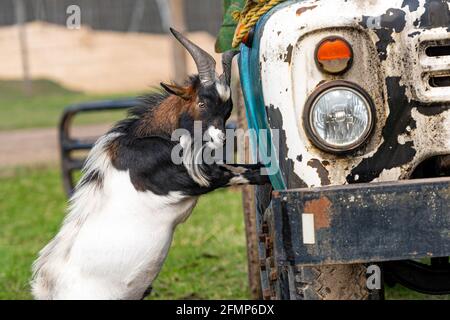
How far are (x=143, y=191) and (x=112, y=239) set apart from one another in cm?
26

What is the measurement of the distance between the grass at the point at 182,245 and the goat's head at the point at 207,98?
2.00 meters

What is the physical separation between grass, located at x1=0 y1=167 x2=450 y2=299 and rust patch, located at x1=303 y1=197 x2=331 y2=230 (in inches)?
103

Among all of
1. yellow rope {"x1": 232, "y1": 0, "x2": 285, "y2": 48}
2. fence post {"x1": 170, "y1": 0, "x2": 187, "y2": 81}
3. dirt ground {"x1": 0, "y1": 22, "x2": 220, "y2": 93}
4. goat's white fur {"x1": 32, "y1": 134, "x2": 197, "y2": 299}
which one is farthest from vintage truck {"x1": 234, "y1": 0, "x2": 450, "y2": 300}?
dirt ground {"x1": 0, "y1": 22, "x2": 220, "y2": 93}

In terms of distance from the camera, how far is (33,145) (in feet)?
53.1

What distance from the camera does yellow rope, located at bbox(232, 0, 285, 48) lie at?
4.17m

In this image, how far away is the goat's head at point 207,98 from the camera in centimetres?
439

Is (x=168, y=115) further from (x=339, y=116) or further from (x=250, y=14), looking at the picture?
(x=339, y=116)

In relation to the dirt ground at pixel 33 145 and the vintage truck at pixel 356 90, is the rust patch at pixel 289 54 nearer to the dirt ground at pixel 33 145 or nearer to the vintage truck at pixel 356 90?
the vintage truck at pixel 356 90

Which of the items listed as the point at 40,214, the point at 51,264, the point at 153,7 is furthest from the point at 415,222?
the point at 153,7

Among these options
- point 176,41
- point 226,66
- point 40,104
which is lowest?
point 40,104

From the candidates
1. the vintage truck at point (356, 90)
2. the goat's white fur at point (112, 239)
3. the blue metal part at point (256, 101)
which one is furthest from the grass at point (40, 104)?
the vintage truck at point (356, 90)

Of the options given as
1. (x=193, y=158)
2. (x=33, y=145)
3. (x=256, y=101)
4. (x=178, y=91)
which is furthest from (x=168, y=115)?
(x=33, y=145)

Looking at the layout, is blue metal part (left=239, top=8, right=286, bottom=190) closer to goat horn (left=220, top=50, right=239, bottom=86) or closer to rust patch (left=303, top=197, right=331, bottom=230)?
goat horn (left=220, top=50, right=239, bottom=86)

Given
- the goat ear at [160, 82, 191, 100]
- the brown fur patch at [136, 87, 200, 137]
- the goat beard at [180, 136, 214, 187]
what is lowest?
the goat beard at [180, 136, 214, 187]
